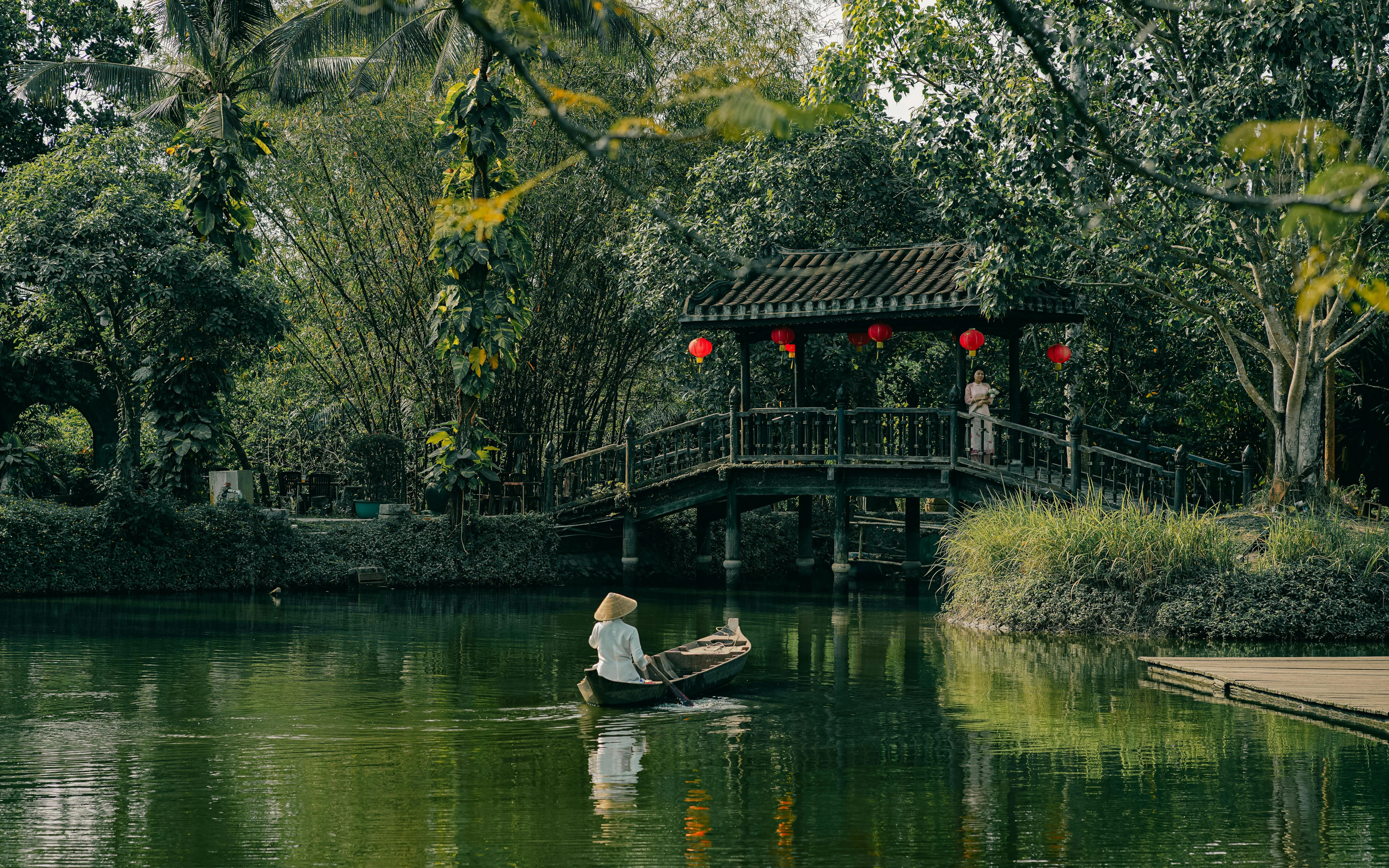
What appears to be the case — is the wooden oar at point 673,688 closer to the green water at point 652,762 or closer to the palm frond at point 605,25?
the green water at point 652,762

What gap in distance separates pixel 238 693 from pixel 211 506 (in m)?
9.83

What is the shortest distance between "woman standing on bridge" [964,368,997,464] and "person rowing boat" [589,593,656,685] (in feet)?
28.6

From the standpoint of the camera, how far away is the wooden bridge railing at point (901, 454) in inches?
677

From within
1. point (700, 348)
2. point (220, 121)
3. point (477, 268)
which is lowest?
point (700, 348)

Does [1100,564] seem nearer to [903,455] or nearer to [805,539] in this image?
[903,455]

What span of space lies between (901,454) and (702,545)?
566 centimetres

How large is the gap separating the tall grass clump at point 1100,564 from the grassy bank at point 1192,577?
0.5 inches

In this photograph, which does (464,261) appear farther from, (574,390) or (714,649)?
(714,649)

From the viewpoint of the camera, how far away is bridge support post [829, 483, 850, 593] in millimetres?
20359

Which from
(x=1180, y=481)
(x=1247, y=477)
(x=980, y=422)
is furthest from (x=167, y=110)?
(x=1247, y=477)

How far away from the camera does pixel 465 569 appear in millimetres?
21531

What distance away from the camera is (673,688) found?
422 inches

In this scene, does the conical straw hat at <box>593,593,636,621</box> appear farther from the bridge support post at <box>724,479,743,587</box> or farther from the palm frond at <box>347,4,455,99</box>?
the palm frond at <box>347,4,455,99</box>

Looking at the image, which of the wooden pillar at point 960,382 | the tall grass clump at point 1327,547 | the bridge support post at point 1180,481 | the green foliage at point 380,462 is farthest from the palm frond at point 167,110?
the tall grass clump at point 1327,547
